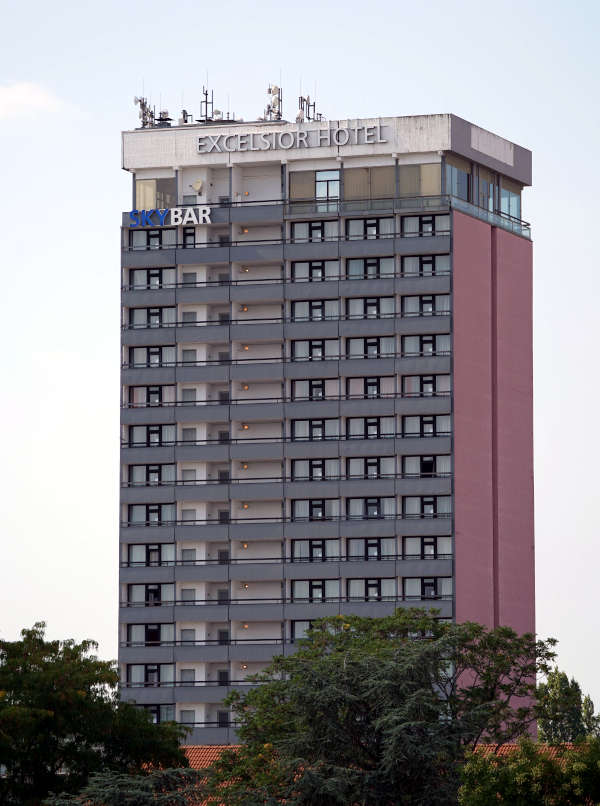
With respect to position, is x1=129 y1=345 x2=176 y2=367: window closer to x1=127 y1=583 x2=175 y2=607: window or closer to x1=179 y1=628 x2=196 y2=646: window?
x1=127 y1=583 x2=175 y2=607: window

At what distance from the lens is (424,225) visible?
160 meters

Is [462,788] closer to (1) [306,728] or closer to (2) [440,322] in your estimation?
(1) [306,728]

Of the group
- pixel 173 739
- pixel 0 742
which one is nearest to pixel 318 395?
pixel 173 739

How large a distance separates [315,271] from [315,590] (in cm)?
2258

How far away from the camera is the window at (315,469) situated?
160125mm

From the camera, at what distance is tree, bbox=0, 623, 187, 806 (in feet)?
349

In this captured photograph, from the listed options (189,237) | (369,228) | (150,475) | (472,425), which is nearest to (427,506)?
(472,425)

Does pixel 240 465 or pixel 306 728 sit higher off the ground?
pixel 240 465

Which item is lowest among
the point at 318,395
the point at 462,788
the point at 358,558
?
the point at 462,788

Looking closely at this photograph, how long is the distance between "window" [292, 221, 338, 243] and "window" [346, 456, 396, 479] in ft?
52.0

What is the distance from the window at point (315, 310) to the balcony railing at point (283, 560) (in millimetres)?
16800

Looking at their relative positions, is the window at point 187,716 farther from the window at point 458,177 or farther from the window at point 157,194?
the window at point 458,177

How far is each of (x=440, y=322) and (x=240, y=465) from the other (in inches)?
692

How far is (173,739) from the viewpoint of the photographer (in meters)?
115
